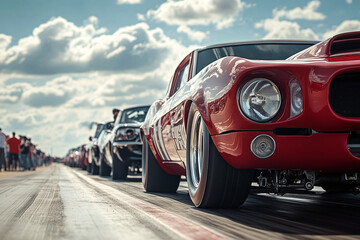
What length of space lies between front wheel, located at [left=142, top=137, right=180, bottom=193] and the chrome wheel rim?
2.34 meters

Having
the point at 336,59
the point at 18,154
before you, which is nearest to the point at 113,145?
the point at 336,59

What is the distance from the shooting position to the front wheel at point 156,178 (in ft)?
23.6

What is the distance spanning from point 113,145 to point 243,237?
29.7ft

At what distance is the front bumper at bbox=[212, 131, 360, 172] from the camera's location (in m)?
3.54

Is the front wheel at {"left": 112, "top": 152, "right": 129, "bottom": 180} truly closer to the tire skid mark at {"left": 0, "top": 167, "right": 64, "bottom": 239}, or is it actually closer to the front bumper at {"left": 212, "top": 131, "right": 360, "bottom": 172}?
the tire skid mark at {"left": 0, "top": 167, "right": 64, "bottom": 239}

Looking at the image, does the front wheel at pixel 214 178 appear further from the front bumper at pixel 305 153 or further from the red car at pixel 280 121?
the front bumper at pixel 305 153

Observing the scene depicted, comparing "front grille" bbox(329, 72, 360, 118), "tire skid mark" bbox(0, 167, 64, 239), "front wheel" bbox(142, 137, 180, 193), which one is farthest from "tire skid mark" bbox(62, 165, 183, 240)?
"front wheel" bbox(142, 137, 180, 193)

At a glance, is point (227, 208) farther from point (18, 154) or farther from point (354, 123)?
point (18, 154)

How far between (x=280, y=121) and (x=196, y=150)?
135 cm

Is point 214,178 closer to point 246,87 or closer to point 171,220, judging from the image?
point 171,220

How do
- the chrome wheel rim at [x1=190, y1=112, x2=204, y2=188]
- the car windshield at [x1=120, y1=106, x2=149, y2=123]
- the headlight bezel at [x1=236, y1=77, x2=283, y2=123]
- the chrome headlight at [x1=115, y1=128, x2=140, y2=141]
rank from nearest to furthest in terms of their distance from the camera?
the headlight bezel at [x1=236, y1=77, x2=283, y2=123] → the chrome wheel rim at [x1=190, y1=112, x2=204, y2=188] → the chrome headlight at [x1=115, y1=128, x2=140, y2=141] → the car windshield at [x1=120, y1=106, x2=149, y2=123]

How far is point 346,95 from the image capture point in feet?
12.0

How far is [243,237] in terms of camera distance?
3.07 metres

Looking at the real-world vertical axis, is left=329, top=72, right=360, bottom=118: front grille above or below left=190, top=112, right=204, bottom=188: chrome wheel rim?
above
